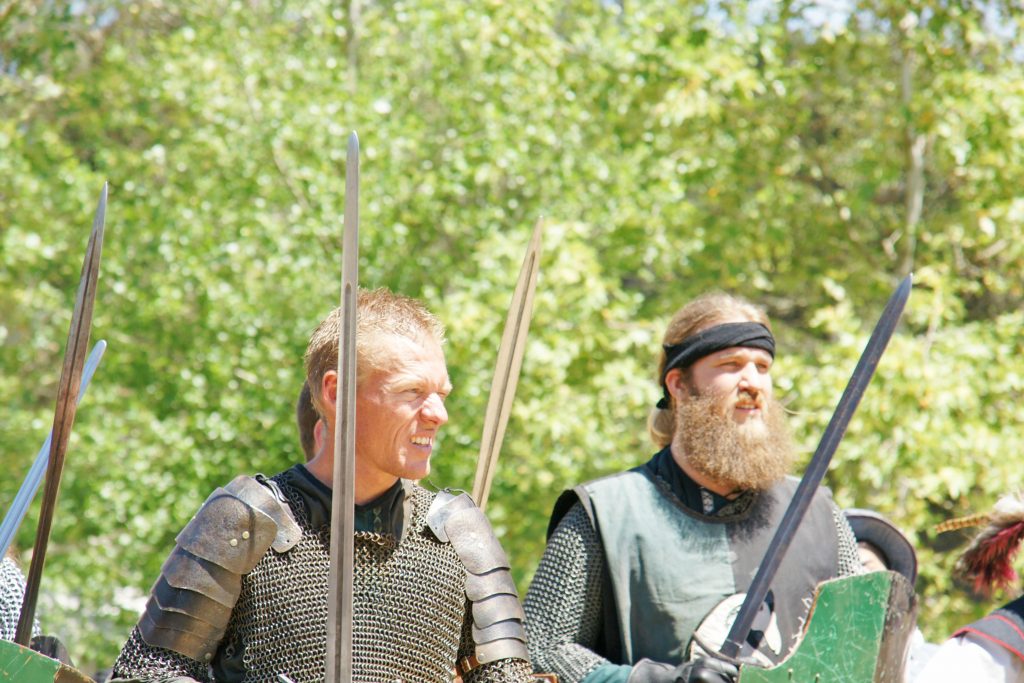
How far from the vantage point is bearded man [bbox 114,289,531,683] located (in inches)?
110

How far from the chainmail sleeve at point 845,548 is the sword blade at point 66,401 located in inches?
79.3

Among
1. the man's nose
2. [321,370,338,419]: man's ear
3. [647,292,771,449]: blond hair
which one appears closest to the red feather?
the man's nose

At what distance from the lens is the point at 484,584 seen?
10.0ft

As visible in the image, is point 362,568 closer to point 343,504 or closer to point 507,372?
point 343,504

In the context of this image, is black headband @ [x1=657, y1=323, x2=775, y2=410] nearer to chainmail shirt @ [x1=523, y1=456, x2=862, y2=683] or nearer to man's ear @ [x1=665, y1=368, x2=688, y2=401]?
man's ear @ [x1=665, y1=368, x2=688, y2=401]

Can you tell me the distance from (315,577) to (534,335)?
4992 millimetres

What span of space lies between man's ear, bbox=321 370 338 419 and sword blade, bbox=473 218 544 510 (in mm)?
808

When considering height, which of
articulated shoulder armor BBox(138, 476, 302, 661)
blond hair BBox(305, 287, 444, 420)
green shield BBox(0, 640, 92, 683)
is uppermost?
blond hair BBox(305, 287, 444, 420)

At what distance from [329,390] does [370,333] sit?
0.47 feet

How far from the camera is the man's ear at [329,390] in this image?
289 centimetres

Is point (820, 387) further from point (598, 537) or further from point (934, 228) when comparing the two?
point (598, 537)

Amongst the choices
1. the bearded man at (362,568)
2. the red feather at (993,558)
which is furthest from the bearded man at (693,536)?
the bearded man at (362,568)

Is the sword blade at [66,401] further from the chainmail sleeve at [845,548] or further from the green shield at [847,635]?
the chainmail sleeve at [845,548]

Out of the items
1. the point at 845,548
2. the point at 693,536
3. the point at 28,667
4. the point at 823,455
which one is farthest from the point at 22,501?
the point at 845,548
